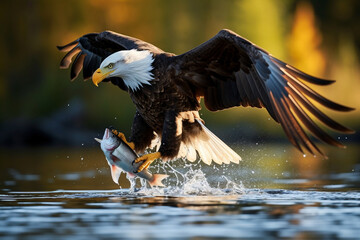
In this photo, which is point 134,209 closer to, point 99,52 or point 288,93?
point 288,93

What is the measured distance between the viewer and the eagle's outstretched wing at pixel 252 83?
6445mm

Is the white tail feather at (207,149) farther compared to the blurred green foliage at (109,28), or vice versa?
the blurred green foliage at (109,28)

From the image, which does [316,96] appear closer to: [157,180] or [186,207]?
[186,207]

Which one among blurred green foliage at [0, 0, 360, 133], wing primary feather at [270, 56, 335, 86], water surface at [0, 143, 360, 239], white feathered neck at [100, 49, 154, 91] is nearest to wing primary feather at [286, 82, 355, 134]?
wing primary feather at [270, 56, 335, 86]

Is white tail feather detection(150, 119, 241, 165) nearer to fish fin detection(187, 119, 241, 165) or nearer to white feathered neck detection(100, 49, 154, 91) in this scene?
fish fin detection(187, 119, 241, 165)

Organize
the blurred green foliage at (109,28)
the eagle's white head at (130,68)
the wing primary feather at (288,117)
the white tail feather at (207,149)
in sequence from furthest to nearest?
1. the blurred green foliage at (109,28)
2. the white tail feather at (207,149)
3. the eagle's white head at (130,68)
4. the wing primary feather at (288,117)

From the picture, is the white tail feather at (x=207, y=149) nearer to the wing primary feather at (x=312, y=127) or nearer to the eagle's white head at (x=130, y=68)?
the eagle's white head at (x=130, y=68)

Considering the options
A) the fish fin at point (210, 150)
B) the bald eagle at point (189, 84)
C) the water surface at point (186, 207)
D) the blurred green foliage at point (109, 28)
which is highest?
the blurred green foliage at point (109, 28)

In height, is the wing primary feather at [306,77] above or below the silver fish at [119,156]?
above

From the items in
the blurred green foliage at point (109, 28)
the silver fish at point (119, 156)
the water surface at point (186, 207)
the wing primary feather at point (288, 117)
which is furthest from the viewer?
the blurred green foliage at point (109, 28)

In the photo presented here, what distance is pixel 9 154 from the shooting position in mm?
16875

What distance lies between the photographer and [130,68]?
8141 mm

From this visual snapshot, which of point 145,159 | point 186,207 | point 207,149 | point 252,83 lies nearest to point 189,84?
point 252,83

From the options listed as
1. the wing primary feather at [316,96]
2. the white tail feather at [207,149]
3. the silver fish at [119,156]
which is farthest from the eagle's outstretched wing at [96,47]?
the wing primary feather at [316,96]
